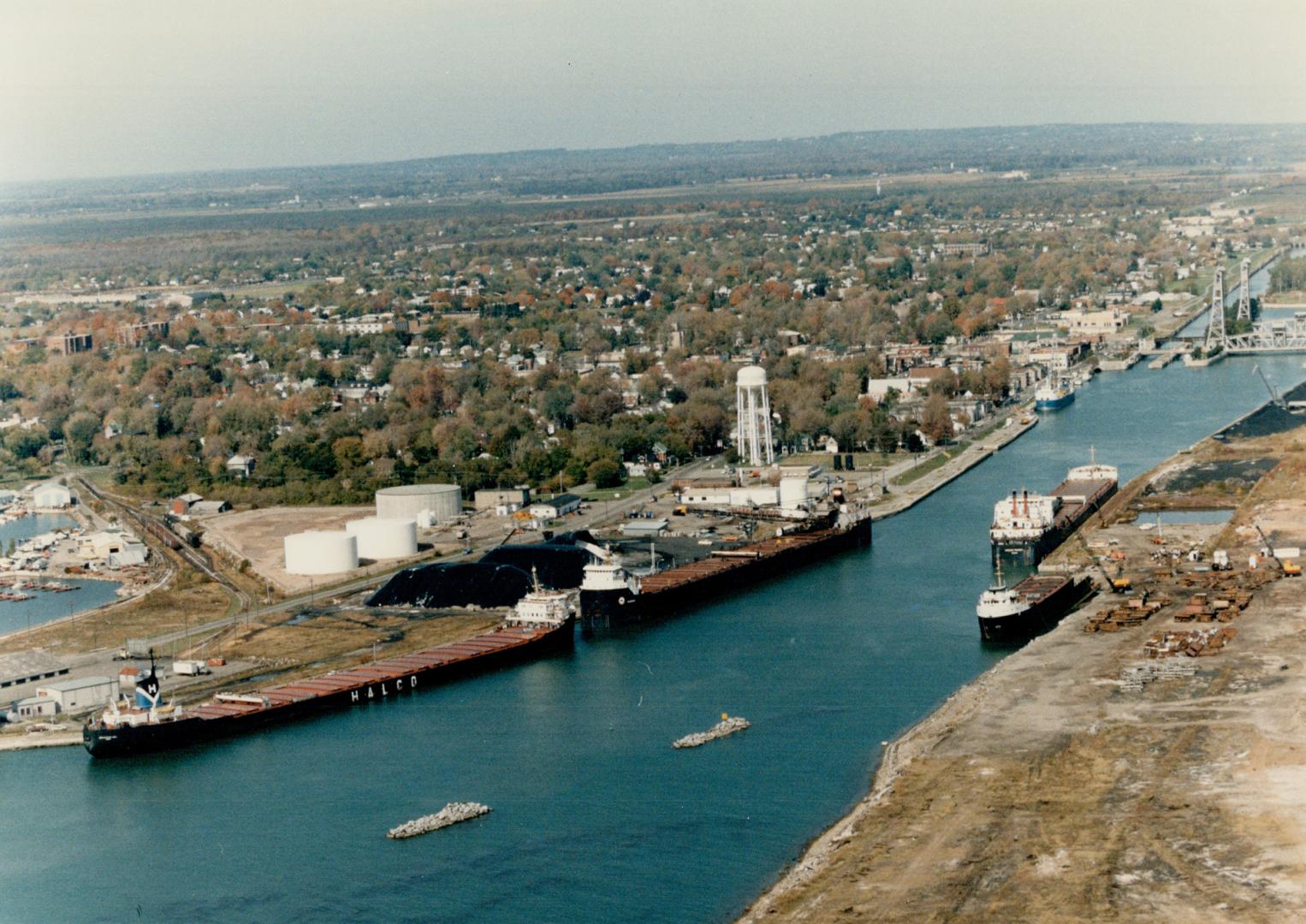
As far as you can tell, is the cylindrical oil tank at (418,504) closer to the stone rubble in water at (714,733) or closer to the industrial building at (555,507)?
the industrial building at (555,507)

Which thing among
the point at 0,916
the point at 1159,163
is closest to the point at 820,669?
the point at 0,916

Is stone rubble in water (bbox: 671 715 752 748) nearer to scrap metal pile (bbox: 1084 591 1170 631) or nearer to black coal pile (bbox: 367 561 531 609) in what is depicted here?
scrap metal pile (bbox: 1084 591 1170 631)

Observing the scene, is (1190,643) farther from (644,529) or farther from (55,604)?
(55,604)

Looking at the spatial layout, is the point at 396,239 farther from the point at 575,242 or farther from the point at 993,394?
the point at 993,394

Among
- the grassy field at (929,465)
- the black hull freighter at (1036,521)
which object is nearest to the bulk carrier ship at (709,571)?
the black hull freighter at (1036,521)

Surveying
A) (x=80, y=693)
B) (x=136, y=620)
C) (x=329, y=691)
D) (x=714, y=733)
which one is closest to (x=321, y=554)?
(x=136, y=620)

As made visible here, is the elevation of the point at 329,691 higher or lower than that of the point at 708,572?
higher
